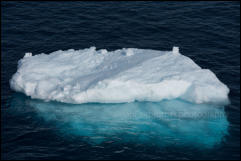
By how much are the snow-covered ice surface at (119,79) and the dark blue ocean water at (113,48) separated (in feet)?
1.53

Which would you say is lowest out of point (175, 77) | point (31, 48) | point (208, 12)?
point (175, 77)

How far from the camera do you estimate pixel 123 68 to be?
52.8 ft

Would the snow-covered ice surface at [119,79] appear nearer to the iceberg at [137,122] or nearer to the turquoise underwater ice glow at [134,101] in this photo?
the turquoise underwater ice glow at [134,101]

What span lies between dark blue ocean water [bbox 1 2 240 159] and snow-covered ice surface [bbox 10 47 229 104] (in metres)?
0.47

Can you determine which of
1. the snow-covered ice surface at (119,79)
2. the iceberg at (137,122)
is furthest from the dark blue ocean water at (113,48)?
the snow-covered ice surface at (119,79)

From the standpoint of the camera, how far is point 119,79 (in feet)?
49.6

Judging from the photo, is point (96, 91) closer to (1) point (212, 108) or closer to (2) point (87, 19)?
(1) point (212, 108)

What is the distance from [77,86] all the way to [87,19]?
9.36m

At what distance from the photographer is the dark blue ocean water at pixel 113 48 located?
1349 cm

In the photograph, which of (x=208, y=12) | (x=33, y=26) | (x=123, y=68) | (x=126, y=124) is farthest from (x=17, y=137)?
(x=208, y=12)

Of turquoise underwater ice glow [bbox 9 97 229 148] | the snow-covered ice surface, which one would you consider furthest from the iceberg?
the snow-covered ice surface

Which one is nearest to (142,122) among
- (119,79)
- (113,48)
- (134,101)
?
(134,101)

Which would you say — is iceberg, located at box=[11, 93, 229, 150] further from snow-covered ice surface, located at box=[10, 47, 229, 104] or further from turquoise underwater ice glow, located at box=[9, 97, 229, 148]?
snow-covered ice surface, located at box=[10, 47, 229, 104]

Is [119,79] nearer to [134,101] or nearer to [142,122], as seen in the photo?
[134,101]
